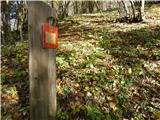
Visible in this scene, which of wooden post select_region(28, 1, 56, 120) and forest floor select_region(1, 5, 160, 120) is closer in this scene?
wooden post select_region(28, 1, 56, 120)

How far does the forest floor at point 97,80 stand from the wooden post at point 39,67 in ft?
2.00

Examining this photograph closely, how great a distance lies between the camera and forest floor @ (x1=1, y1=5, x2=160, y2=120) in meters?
4.33

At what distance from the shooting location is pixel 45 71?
3502mm

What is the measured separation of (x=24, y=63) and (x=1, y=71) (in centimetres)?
51

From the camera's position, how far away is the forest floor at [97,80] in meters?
4.33

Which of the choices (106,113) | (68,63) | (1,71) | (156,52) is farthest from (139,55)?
(1,71)

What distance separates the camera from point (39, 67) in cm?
342

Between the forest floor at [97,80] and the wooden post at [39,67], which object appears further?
the forest floor at [97,80]

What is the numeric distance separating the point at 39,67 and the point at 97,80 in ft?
6.11

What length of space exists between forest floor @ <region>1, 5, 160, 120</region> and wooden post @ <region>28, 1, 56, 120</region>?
610mm

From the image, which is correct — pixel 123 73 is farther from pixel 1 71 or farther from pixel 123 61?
pixel 1 71

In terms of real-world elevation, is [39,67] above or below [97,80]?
above

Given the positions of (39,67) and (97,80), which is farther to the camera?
(97,80)

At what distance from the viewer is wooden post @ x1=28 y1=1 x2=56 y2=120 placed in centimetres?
333
